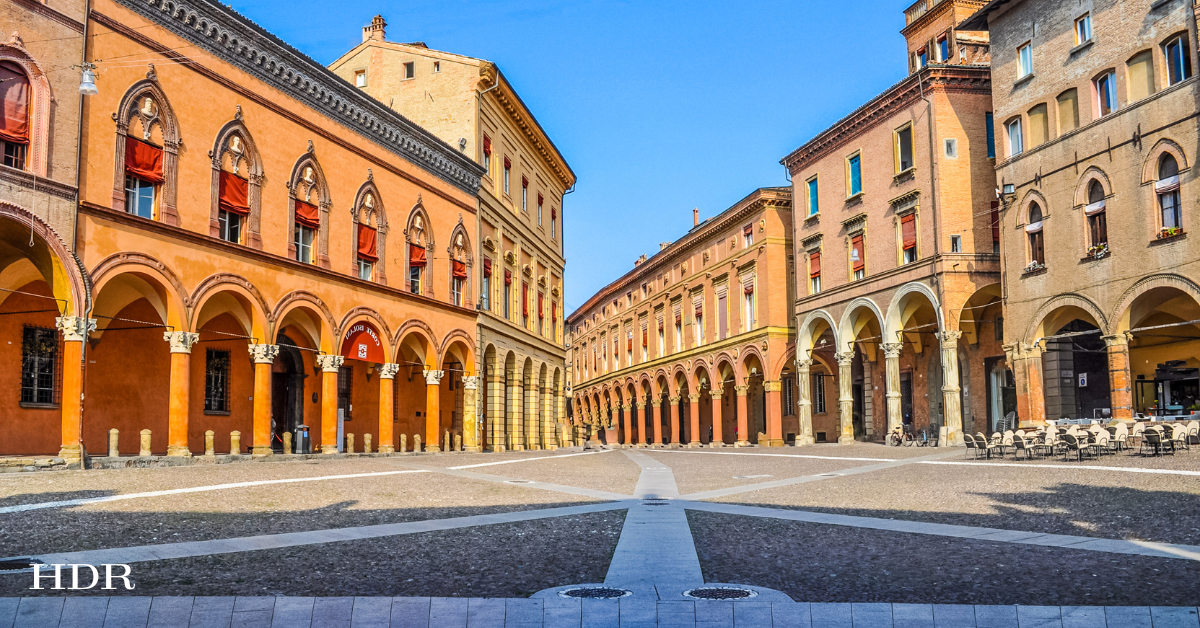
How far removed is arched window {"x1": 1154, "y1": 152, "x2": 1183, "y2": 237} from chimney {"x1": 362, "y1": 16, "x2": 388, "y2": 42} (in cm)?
3057

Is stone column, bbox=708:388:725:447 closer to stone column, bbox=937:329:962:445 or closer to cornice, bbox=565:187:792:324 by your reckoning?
cornice, bbox=565:187:792:324

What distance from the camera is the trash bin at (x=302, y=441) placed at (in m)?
27.8

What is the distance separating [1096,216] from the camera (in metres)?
26.6

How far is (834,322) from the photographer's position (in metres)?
39.2

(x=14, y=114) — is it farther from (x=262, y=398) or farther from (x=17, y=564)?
(x=17, y=564)

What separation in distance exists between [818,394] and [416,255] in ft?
75.1

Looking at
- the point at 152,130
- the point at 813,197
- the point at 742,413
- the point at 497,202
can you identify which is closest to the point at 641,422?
the point at 742,413

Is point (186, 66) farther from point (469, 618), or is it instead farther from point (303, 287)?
point (469, 618)


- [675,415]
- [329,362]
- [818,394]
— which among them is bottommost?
Result: [675,415]

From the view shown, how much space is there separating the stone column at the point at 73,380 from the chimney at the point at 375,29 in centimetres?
2425

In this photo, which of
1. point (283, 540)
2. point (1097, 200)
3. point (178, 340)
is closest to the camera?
point (283, 540)

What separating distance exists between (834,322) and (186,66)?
26941mm

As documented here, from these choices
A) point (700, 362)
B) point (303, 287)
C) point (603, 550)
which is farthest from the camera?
point (700, 362)

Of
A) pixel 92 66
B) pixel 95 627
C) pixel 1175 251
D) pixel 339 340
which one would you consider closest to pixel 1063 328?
pixel 1175 251
